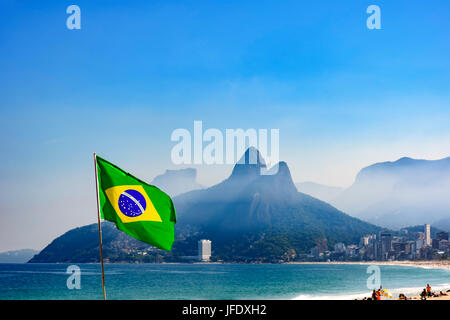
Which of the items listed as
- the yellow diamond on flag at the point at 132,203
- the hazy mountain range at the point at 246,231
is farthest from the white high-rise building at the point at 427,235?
the yellow diamond on flag at the point at 132,203

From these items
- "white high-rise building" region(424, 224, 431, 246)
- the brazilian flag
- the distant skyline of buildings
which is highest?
the brazilian flag

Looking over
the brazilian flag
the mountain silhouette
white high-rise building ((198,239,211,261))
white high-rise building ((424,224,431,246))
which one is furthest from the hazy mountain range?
the brazilian flag

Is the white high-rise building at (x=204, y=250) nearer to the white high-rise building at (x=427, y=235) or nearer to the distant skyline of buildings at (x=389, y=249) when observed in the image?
the distant skyline of buildings at (x=389, y=249)

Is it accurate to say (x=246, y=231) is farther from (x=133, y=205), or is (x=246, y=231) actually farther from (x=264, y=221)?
(x=133, y=205)

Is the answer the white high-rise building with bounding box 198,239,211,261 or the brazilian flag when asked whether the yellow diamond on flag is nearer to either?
the brazilian flag
